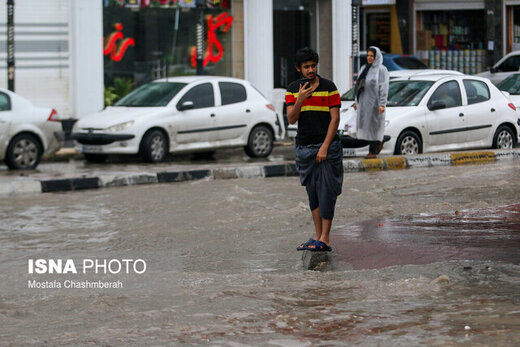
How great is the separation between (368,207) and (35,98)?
13.0 meters

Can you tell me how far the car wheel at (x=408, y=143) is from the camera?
16.9m

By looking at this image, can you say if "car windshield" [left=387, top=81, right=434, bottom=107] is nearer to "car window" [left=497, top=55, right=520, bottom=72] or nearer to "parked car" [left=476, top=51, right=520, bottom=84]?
"parked car" [left=476, top=51, right=520, bottom=84]

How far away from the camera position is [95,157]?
1859 centimetres

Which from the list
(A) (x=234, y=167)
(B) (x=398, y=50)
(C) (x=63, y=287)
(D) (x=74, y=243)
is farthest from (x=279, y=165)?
(B) (x=398, y=50)

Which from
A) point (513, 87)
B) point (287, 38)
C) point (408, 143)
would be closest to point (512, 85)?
point (513, 87)

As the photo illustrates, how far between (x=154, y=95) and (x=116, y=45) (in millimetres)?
6040

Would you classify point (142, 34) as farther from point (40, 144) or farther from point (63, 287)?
point (63, 287)

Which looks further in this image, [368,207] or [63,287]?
[368,207]

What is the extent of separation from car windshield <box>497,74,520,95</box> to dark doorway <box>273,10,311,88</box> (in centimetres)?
704

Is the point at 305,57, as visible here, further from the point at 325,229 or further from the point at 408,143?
the point at 408,143

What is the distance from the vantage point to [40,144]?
17.1 metres

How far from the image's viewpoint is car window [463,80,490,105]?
59.1ft

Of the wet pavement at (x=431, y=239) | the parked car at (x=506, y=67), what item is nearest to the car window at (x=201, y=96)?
the wet pavement at (x=431, y=239)

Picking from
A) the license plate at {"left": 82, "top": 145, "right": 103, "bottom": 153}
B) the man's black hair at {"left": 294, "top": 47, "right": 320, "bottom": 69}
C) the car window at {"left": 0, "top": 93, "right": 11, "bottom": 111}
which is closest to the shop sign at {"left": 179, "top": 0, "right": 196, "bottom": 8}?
the license plate at {"left": 82, "top": 145, "right": 103, "bottom": 153}
